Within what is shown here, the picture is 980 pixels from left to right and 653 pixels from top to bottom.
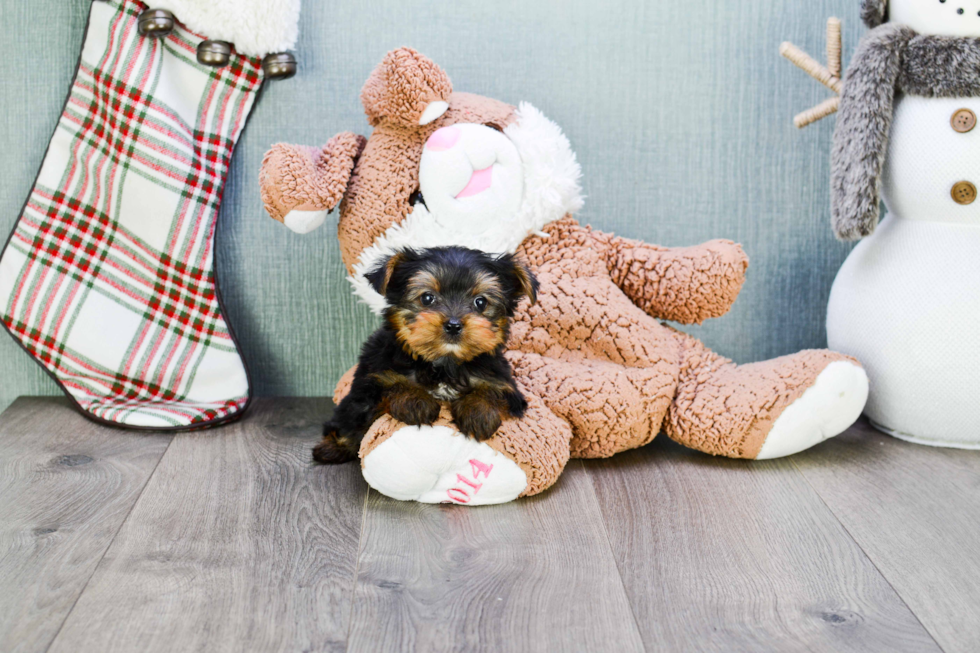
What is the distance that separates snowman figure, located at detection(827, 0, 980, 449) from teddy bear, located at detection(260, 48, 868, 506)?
18cm

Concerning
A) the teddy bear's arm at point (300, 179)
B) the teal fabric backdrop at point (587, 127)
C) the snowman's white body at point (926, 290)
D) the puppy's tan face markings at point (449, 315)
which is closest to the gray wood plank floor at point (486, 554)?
the snowman's white body at point (926, 290)

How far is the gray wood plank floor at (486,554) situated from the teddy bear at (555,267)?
121mm

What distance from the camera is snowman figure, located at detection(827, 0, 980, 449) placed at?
186cm

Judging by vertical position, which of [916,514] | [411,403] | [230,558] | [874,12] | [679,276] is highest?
[874,12]

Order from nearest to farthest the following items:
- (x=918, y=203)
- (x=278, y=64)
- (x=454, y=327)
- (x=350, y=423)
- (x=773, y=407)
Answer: (x=454, y=327) < (x=350, y=423) < (x=773, y=407) < (x=918, y=203) < (x=278, y=64)

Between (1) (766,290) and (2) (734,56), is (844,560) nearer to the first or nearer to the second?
(1) (766,290)

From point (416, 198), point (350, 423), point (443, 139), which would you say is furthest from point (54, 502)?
point (443, 139)

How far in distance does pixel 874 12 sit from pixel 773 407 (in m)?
0.95

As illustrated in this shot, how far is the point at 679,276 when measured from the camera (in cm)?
192

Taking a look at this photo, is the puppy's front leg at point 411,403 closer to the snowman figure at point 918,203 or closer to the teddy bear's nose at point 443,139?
the teddy bear's nose at point 443,139

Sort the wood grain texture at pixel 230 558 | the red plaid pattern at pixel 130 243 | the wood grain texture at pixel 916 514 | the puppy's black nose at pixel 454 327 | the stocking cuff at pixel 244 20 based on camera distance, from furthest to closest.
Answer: the red plaid pattern at pixel 130 243 < the stocking cuff at pixel 244 20 < the puppy's black nose at pixel 454 327 < the wood grain texture at pixel 916 514 < the wood grain texture at pixel 230 558

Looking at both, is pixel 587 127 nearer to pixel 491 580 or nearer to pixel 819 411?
pixel 819 411

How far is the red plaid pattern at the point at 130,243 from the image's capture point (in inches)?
81.4

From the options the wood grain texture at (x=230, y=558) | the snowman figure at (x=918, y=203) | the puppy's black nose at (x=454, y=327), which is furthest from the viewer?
the snowman figure at (x=918, y=203)
